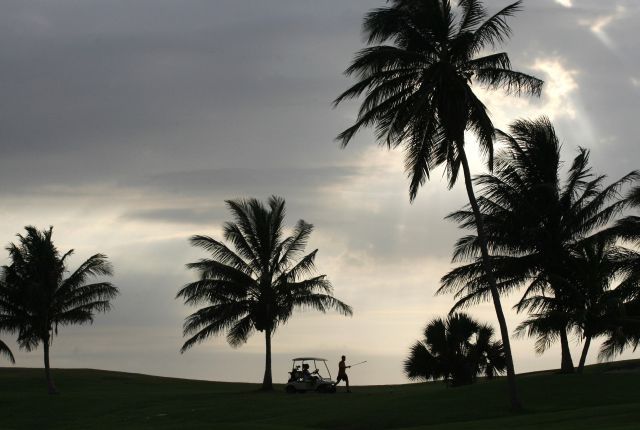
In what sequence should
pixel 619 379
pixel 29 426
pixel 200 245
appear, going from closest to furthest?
pixel 619 379
pixel 29 426
pixel 200 245

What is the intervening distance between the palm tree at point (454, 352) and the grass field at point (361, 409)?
2.01 m

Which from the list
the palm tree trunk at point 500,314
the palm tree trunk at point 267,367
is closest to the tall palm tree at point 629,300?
the palm tree trunk at point 500,314

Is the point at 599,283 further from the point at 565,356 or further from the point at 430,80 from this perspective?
the point at 430,80

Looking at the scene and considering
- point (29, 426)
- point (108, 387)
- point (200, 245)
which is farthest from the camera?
point (108, 387)

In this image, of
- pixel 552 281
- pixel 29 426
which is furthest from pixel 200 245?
pixel 552 281

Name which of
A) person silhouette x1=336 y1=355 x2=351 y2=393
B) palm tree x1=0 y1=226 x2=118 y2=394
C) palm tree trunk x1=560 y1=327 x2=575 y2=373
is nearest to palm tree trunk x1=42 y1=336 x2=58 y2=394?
palm tree x1=0 y1=226 x2=118 y2=394

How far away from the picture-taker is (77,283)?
56406mm

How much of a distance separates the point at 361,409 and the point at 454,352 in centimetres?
783

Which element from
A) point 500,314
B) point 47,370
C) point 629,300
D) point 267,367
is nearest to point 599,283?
point 629,300

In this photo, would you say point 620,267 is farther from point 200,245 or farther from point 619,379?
point 200,245

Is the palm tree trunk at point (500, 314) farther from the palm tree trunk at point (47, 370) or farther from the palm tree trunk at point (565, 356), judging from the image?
the palm tree trunk at point (47, 370)

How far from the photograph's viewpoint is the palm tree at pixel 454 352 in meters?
41.2

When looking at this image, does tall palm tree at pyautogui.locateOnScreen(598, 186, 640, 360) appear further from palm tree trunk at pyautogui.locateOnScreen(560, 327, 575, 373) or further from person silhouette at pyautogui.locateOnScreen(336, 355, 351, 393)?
person silhouette at pyautogui.locateOnScreen(336, 355, 351, 393)

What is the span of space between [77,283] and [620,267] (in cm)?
3123
